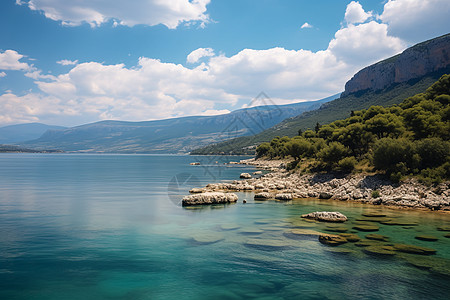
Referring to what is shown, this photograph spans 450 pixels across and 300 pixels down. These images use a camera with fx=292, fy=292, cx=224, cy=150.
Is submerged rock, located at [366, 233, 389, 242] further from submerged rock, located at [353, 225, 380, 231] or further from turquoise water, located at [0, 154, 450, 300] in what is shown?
submerged rock, located at [353, 225, 380, 231]

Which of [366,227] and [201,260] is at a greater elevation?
[366,227]

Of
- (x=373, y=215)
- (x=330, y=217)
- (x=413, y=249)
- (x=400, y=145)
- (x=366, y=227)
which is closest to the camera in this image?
(x=413, y=249)

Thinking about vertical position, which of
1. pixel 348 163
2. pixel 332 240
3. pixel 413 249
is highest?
pixel 348 163

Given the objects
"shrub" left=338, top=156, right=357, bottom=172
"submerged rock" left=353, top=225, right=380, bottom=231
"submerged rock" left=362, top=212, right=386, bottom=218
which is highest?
"shrub" left=338, top=156, right=357, bottom=172

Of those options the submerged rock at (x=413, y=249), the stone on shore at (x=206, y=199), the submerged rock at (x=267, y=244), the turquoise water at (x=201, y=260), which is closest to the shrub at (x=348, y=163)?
the turquoise water at (x=201, y=260)

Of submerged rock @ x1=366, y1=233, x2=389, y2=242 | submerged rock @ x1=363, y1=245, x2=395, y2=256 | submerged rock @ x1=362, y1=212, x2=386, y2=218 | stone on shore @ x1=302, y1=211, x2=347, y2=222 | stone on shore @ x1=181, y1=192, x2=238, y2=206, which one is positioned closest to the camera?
submerged rock @ x1=363, y1=245, x2=395, y2=256

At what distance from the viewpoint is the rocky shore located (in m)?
35.0

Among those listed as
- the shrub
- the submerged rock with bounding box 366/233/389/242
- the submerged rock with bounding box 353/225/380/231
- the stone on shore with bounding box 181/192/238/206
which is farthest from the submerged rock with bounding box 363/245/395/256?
the shrub

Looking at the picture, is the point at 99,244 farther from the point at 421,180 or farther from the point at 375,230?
the point at 421,180

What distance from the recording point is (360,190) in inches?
1674

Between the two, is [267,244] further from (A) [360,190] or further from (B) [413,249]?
(A) [360,190]

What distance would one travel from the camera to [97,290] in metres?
14.3

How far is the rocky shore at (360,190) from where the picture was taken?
3503cm

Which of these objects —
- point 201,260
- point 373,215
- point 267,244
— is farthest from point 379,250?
point 373,215
